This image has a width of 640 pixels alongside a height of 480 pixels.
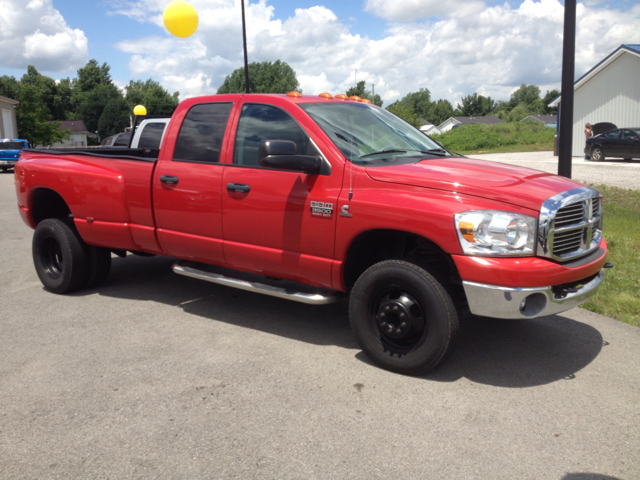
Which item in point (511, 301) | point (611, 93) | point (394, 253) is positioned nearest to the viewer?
point (511, 301)

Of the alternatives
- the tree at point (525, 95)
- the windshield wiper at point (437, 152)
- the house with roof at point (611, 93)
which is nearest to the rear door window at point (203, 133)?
the windshield wiper at point (437, 152)

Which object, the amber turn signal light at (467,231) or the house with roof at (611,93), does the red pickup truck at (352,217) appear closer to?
the amber turn signal light at (467,231)

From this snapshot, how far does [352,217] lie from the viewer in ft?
13.6

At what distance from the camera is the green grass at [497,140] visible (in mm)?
37594

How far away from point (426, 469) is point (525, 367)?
1.58 metres

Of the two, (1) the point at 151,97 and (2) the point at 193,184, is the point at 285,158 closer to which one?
(2) the point at 193,184

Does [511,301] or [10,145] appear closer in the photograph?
[511,301]

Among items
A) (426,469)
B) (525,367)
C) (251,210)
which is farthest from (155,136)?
(426,469)

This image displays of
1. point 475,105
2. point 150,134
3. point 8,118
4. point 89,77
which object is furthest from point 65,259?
point 475,105

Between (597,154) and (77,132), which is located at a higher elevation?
(77,132)

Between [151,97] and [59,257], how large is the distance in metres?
111

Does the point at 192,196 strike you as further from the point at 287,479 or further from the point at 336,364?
the point at 287,479

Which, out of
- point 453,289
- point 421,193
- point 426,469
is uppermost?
point 421,193

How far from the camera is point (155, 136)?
8.98m
